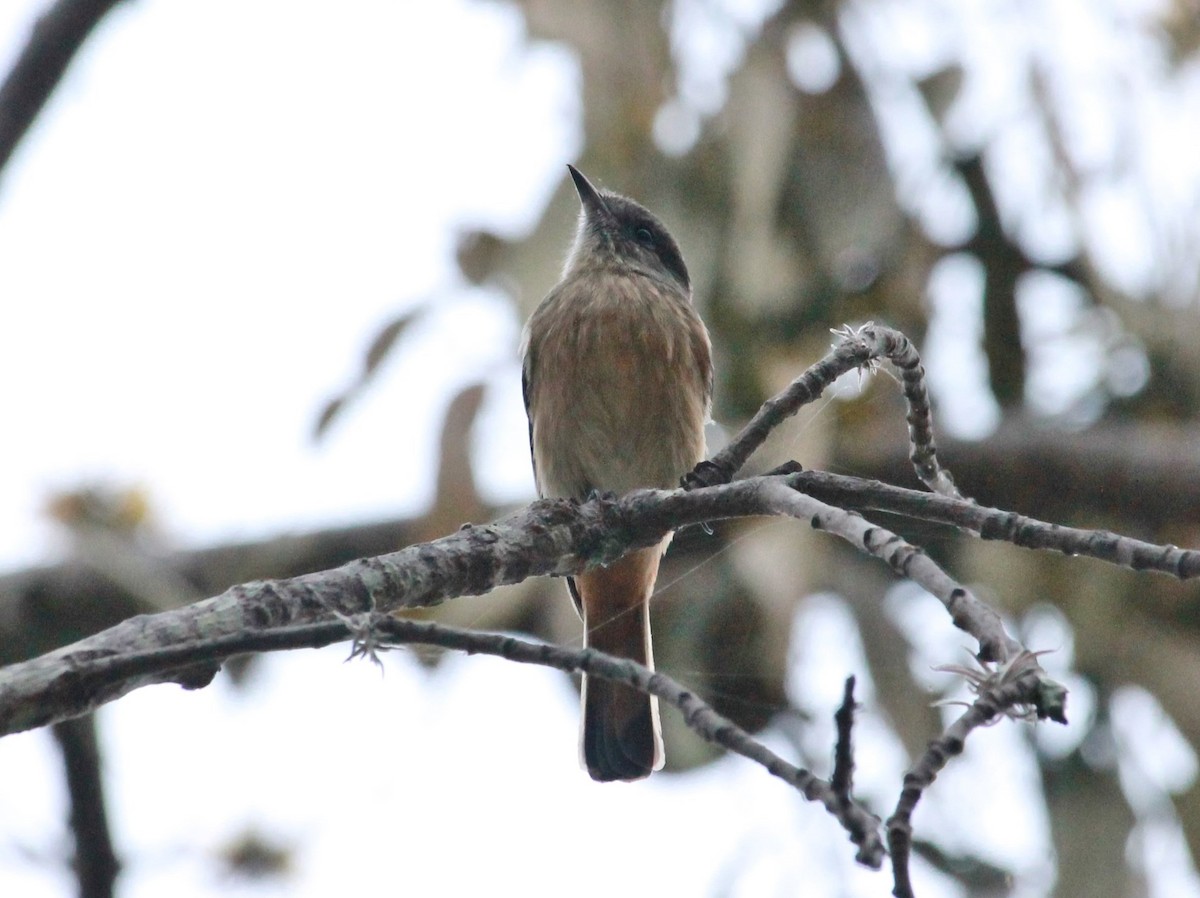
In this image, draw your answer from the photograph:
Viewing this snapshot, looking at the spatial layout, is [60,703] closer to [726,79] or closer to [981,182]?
[726,79]

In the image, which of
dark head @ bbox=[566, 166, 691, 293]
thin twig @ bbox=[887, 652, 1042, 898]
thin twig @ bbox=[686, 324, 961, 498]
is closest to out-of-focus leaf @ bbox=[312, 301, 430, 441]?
dark head @ bbox=[566, 166, 691, 293]

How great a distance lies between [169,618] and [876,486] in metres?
0.81

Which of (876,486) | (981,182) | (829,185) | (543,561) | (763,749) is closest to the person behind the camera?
(763,749)

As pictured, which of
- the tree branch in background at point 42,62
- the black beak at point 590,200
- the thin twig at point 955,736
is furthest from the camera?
→ the black beak at point 590,200

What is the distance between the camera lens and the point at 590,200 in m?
4.11

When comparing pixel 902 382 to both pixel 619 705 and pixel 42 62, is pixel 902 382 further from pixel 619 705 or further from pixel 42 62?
pixel 42 62

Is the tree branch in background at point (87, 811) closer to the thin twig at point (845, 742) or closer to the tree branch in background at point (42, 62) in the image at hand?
the tree branch in background at point (42, 62)

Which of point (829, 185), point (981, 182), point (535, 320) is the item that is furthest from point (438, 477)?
point (981, 182)

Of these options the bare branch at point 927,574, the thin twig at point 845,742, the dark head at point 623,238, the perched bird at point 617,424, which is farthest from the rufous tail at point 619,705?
the thin twig at point 845,742

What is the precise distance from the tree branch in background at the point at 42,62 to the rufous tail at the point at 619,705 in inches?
73.0

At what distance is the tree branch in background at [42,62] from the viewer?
367 centimetres

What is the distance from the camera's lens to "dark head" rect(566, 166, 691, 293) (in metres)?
4.04

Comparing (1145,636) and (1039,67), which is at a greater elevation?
(1039,67)

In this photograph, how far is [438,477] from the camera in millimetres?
3881
